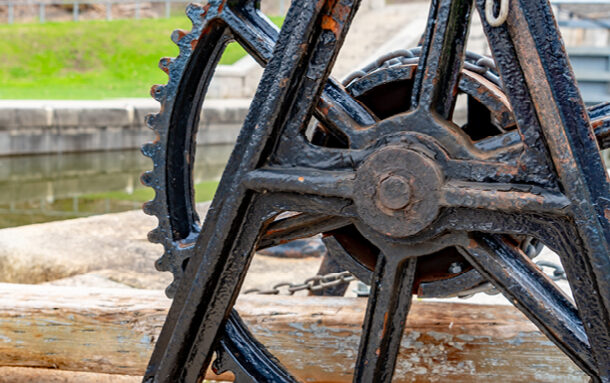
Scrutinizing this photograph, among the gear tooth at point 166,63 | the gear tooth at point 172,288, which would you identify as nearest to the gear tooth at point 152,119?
the gear tooth at point 166,63

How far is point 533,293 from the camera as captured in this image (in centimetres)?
141

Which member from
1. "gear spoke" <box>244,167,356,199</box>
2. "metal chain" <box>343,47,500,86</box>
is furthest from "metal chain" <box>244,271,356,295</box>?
"gear spoke" <box>244,167,356,199</box>

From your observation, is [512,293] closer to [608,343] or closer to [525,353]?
[608,343]

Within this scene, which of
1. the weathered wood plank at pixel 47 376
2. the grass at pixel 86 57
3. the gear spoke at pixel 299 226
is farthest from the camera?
the grass at pixel 86 57

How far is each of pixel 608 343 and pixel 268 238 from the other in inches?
30.3

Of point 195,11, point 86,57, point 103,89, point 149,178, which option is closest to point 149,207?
point 149,178

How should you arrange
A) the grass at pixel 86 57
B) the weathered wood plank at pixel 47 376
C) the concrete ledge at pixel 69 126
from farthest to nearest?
the grass at pixel 86 57 → the concrete ledge at pixel 69 126 → the weathered wood plank at pixel 47 376

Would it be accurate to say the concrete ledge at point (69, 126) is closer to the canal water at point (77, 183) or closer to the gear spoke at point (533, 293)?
the canal water at point (77, 183)

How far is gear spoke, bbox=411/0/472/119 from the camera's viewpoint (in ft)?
4.45

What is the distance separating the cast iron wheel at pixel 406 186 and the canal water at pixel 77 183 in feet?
19.1

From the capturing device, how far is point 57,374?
2.43m

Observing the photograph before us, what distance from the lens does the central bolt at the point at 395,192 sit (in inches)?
53.6

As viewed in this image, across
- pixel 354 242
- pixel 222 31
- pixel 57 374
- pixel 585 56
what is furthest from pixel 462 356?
pixel 585 56

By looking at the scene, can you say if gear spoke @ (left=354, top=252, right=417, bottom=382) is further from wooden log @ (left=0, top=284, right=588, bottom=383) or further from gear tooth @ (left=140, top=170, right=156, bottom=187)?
gear tooth @ (left=140, top=170, right=156, bottom=187)
